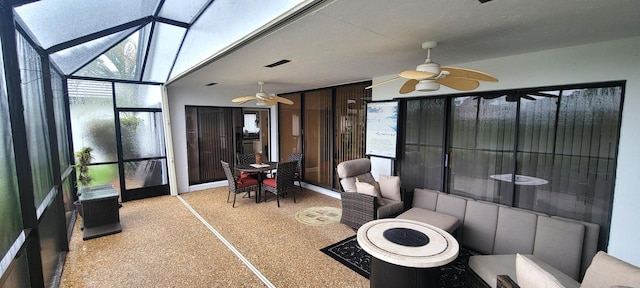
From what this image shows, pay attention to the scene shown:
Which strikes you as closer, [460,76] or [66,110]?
[460,76]

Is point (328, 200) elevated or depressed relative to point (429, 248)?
depressed

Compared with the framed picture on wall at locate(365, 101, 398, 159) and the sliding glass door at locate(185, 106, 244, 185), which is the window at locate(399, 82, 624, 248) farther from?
the sliding glass door at locate(185, 106, 244, 185)

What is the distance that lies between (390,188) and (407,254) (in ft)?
6.34

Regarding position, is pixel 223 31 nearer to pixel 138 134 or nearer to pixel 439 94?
pixel 439 94

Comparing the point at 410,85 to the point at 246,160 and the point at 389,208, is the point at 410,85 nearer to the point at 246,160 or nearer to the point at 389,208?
the point at 389,208

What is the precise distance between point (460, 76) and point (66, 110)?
6.14 m

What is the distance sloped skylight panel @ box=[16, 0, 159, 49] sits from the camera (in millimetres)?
2336

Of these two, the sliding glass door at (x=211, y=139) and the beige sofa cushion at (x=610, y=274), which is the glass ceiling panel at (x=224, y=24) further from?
the beige sofa cushion at (x=610, y=274)

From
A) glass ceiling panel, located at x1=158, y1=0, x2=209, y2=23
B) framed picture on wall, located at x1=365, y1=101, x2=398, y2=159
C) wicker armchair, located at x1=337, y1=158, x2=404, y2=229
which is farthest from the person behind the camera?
framed picture on wall, located at x1=365, y1=101, x2=398, y2=159

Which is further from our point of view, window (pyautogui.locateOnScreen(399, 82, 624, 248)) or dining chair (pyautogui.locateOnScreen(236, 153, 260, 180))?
dining chair (pyautogui.locateOnScreen(236, 153, 260, 180))

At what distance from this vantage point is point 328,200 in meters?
5.30

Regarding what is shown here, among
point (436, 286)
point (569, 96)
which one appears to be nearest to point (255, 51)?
point (436, 286)

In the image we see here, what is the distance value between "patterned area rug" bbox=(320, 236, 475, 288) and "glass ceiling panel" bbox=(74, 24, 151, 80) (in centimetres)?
436

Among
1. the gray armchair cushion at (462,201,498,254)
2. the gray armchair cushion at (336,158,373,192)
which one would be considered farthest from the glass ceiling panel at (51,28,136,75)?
the gray armchair cushion at (462,201,498,254)
